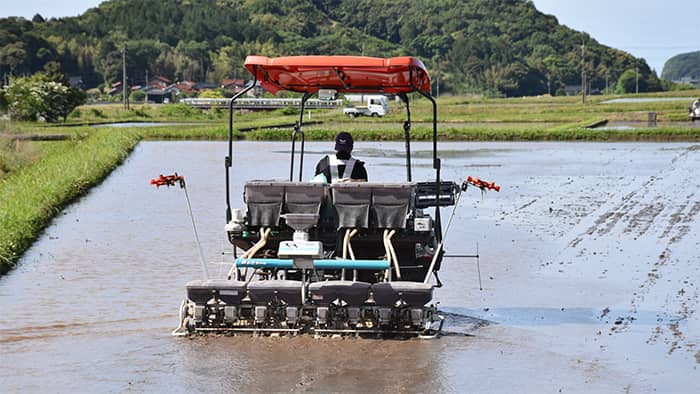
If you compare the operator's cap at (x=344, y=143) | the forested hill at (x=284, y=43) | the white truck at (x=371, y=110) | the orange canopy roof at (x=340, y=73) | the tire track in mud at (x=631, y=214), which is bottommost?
the tire track in mud at (x=631, y=214)

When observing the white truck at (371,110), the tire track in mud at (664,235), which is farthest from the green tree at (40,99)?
the tire track in mud at (664,235)

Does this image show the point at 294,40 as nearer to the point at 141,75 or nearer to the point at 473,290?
the point at 141,75

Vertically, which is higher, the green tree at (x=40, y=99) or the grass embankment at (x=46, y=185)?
the green tree at (x=40, y=99)

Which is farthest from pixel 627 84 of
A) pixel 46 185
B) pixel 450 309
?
pixel 450 309

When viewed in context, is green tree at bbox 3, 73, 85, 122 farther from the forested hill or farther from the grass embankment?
the forested hill

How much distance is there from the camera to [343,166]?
10.2 meters

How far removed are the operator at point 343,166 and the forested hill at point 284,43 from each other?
117793mm

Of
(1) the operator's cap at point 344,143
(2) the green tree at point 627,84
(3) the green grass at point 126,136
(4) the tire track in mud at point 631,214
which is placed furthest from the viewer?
(2) the green tree at point 627,84

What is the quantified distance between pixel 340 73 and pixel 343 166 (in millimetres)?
813

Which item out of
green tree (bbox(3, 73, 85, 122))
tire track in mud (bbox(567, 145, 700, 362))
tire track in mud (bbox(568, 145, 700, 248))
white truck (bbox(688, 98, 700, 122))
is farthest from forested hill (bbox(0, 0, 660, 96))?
tire track in mud (bbox(568, 145, 700, 248))

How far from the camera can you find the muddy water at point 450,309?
7879mm

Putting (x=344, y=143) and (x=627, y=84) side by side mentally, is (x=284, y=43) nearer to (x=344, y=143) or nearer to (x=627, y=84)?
(x=627, y=84)

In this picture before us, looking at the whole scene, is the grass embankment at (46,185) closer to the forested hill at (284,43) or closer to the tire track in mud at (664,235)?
the tire track in mud at (664,235)

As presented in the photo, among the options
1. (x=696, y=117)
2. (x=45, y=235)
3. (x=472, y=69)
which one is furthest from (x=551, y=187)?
(x=472, y=69)
